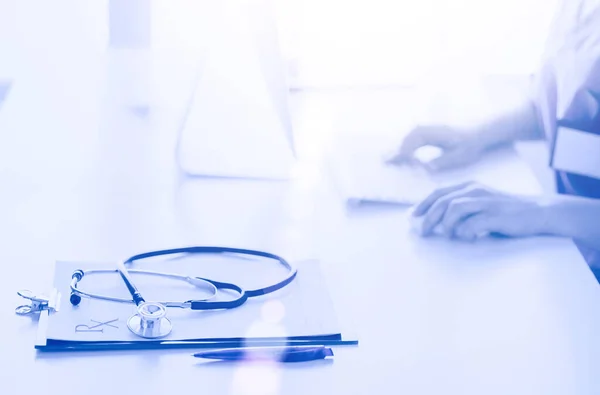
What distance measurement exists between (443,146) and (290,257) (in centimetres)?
41

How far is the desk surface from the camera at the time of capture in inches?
25.3

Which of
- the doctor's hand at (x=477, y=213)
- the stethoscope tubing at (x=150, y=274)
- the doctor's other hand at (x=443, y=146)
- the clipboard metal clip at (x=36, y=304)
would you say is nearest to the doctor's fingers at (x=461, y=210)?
the doctor's hand at (x=477, y=213)

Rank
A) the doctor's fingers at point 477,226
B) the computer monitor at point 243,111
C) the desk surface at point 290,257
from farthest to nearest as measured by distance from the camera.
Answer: the computer monitor at point 243,111, the doctor's fingers at point 477,226, the desk surface at point 290,257

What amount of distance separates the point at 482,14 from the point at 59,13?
29.9 inches

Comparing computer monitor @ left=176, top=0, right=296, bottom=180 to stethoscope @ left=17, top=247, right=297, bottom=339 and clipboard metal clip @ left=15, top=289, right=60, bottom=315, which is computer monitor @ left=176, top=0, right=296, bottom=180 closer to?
stethoscope @ left=17, top=247, right=297, bottom=339

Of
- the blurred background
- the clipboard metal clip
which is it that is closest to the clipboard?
the clipboard metal clip

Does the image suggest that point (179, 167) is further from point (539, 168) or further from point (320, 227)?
point (539, 168)

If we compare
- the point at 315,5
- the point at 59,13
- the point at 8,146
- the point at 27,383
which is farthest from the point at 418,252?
the point at 59,13

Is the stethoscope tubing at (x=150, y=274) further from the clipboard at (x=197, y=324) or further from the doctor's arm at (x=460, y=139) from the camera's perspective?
the doctor's arm at (x=460, y=139)

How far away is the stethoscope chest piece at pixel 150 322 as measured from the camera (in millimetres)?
670

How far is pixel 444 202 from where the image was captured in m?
0.95

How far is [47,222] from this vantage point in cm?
87

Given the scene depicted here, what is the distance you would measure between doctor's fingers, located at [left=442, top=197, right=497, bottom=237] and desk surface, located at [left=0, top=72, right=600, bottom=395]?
0.03m

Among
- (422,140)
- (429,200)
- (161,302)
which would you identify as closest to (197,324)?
(161,302)
